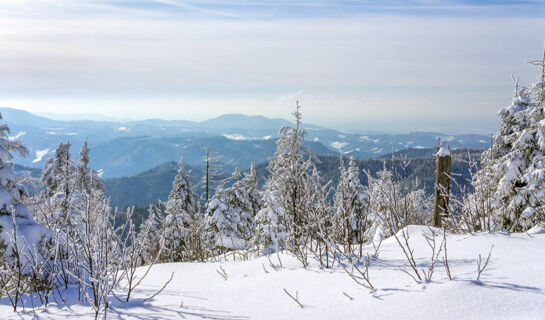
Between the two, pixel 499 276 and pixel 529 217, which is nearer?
pixel 499 276

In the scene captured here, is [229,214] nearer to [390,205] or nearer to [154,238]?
[154,238]

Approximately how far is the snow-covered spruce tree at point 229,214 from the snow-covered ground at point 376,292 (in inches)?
577

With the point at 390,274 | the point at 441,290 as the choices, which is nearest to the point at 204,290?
the point at 390,274

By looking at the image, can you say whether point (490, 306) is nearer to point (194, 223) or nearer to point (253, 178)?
point (194, 223)

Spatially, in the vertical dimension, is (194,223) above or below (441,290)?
below

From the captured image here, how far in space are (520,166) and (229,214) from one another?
1672 cm

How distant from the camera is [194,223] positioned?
8641 millimetres

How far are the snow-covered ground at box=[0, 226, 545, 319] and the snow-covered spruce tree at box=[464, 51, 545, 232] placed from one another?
450 centimetres

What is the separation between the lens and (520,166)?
9.59 metres

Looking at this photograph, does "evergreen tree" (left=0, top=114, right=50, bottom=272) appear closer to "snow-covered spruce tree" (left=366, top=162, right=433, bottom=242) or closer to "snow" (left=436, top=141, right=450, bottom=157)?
"snow-covered spruce tree" (left=366, top=162, right=433, bottom=242)

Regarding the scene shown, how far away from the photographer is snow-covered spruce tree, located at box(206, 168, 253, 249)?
2078 centimetres

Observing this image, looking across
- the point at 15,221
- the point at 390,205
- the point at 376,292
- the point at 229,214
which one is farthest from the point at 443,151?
the point at 229,214

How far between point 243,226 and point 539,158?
18.0m

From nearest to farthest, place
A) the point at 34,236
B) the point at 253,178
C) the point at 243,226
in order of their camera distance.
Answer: the point at 34,236
the point at 243,226
the point at 253,178
